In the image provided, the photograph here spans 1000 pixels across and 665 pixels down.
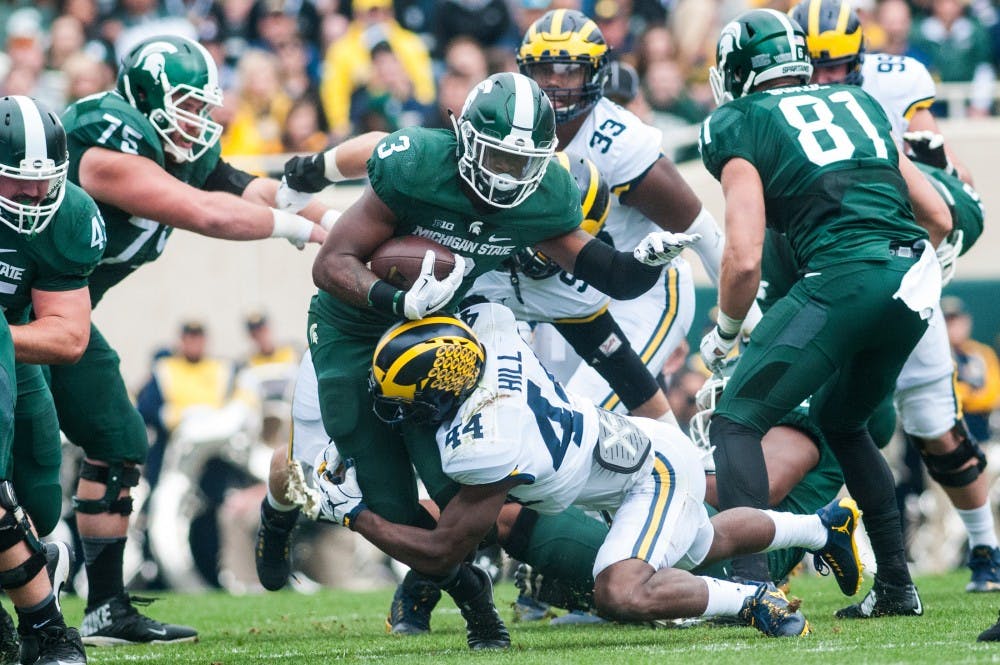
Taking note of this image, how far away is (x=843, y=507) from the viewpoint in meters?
5.08

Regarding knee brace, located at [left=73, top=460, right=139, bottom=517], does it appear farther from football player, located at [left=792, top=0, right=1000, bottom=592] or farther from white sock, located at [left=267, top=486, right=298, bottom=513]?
football player, located at [left=792, top=0, right=1000, bottom=592]

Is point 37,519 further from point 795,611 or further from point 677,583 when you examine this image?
point 795,611

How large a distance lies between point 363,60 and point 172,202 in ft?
21.1

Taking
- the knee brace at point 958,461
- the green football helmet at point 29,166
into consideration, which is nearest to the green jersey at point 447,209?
the green football helmet at point 29,166

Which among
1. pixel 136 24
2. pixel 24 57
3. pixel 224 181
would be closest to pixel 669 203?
pixel 224 181

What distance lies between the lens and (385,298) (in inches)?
181

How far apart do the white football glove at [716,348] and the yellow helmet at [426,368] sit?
1.05 meters

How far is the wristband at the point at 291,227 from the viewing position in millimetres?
5590

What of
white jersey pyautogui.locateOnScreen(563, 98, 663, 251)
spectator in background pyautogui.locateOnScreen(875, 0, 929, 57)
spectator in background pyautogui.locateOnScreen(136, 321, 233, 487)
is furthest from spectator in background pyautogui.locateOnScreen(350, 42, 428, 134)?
white jersey pyautogui.locateOnScreen(563, 98, 663, 251)

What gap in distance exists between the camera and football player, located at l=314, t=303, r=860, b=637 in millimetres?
4465

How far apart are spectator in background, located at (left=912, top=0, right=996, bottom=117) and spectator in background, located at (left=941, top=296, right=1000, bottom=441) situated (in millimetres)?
2198

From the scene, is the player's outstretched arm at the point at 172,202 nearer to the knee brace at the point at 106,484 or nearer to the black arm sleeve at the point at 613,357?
the knee brace at the point at 106,484

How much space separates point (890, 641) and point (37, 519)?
2693mm

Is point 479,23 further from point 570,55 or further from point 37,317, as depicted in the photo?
point 37,317
